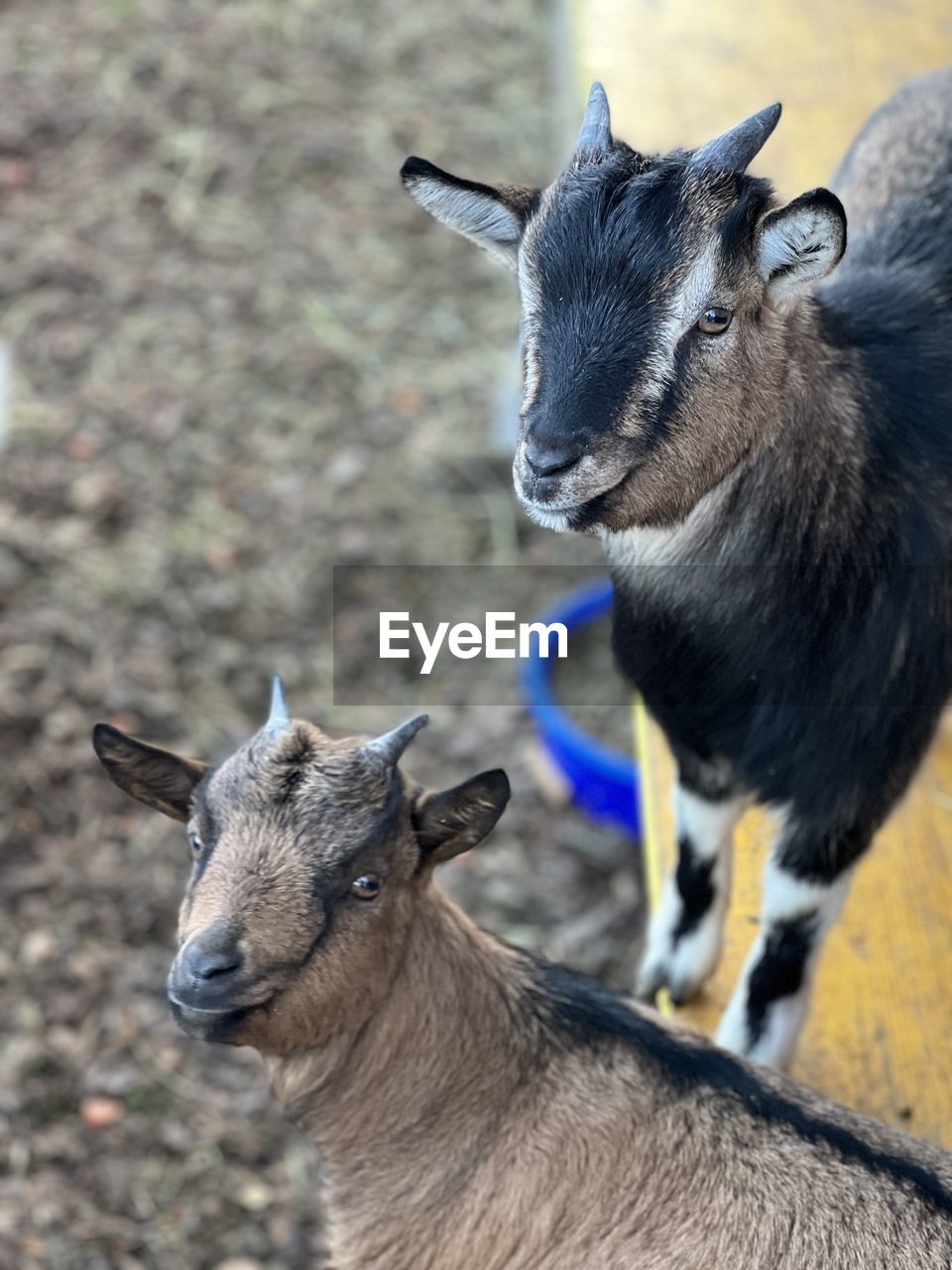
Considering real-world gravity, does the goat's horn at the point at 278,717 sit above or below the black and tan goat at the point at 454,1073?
above

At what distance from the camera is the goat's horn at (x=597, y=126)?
242 centimetres

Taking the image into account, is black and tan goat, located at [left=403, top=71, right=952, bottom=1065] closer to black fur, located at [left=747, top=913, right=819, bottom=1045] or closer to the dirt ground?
black fur, located at [left=747, top=913, right=819, bottom=1045]

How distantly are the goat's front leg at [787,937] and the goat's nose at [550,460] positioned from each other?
928mm

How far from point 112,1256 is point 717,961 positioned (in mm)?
1503

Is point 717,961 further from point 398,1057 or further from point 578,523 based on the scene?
point 578,523

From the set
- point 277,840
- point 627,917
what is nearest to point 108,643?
point 627,917

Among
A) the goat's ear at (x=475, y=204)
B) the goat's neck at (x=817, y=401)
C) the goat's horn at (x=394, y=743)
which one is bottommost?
the goat's horn at (x=394, y=743)

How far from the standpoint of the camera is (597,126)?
7.95ft

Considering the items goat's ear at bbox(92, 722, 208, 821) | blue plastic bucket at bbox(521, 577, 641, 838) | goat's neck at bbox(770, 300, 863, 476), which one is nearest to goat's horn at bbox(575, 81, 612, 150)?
goat's neck at bbox(770, 300, 863, 476)

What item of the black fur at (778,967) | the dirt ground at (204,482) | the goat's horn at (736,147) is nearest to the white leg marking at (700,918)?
the black fur at (778,967)

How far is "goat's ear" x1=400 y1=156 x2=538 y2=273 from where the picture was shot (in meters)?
2.44

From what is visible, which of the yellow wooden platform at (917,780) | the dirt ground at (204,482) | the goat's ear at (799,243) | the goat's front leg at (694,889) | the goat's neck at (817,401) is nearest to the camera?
the goat's ear at (799,243)

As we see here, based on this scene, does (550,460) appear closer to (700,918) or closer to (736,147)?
(736,147)

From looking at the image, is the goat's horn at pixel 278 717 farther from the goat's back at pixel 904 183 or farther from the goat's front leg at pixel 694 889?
the goat's back at pixel 904 183
